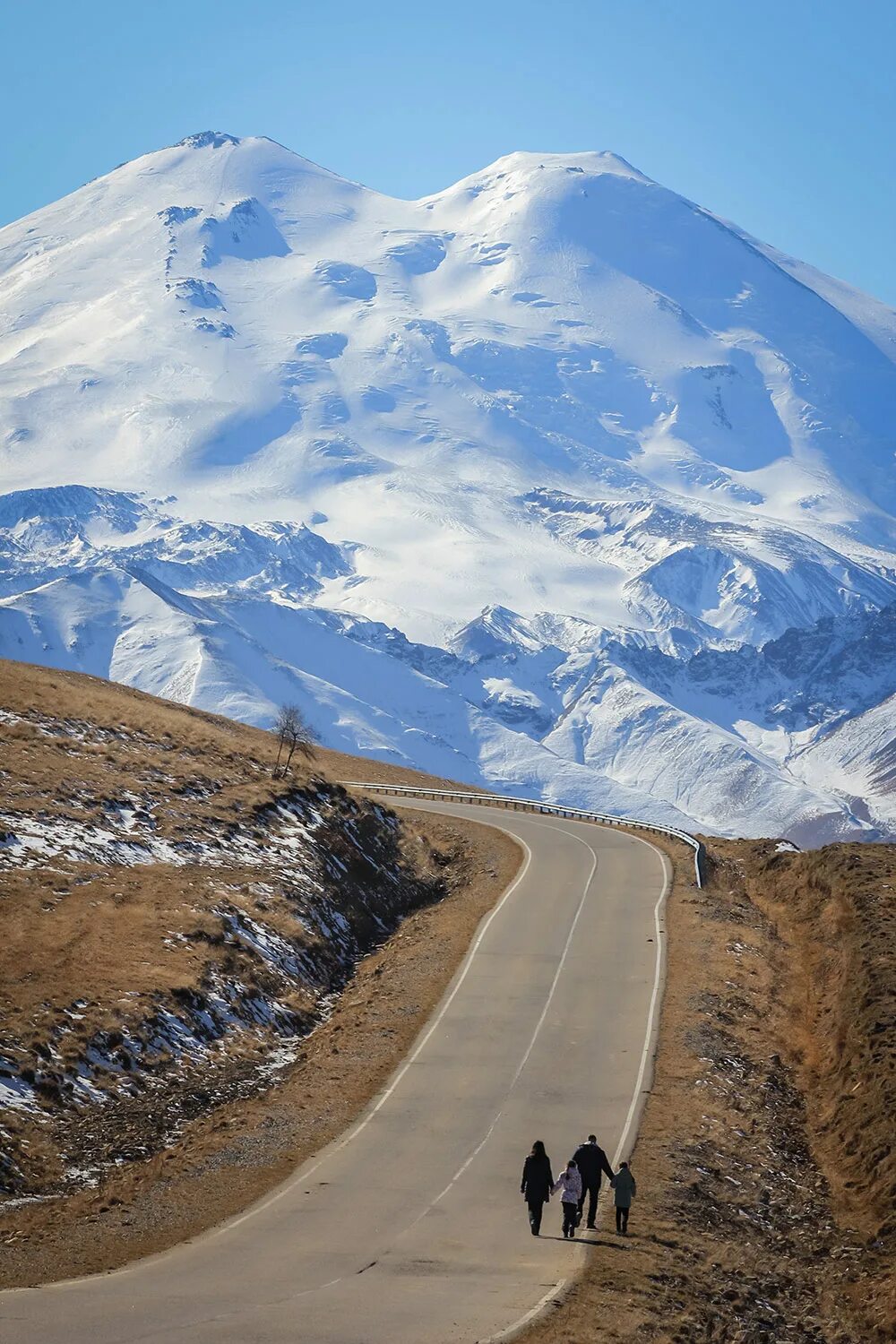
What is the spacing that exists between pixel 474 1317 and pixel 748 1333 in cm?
401

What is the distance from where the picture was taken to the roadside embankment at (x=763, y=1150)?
2277cm

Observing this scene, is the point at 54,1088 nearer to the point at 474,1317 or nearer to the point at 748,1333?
the point at 474,1317

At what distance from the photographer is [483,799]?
2982 inches

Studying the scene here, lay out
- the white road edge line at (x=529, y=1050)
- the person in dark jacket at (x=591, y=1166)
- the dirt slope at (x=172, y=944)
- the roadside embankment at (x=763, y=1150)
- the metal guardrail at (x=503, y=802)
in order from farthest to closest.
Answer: the metal guardrail at (x=503, y=802), the dirt slope at (x=172, y=944), the white road edge line at (x=529, y=1050), the person in dark jacket at (x=591, y=1166), the roadside embankment at (x=763, y=1150)

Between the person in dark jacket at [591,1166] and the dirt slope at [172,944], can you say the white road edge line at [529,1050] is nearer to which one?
the person in dark jacket at [591,1166]

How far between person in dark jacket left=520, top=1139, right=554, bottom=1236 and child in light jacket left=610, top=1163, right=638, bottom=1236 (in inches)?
41.2

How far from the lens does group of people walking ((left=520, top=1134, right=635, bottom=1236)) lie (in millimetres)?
24109

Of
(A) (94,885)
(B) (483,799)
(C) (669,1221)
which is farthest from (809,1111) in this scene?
(B) (483,799)

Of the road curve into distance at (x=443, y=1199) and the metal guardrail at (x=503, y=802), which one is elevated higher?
the metal guardrail at (x=503, y=802)

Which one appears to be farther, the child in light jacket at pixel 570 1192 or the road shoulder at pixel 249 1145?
the child in light jacket at pixel 570 1192

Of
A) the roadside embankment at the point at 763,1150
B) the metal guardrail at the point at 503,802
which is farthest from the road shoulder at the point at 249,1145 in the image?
the metal guardrail at the point at 503,802

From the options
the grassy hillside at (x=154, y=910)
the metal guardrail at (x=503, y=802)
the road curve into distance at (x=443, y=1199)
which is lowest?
the road curve into distance at (x=443, y=1199)

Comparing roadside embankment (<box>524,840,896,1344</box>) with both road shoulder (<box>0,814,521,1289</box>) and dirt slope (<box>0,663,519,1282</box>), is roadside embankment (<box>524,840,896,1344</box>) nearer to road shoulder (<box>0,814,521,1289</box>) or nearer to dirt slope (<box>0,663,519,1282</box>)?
road shoulder (<box>0,814,521,1289</box>)

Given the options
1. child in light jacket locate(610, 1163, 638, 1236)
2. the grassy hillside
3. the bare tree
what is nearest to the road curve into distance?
child in light jacket locate(610, 1163, 638, 1236)
